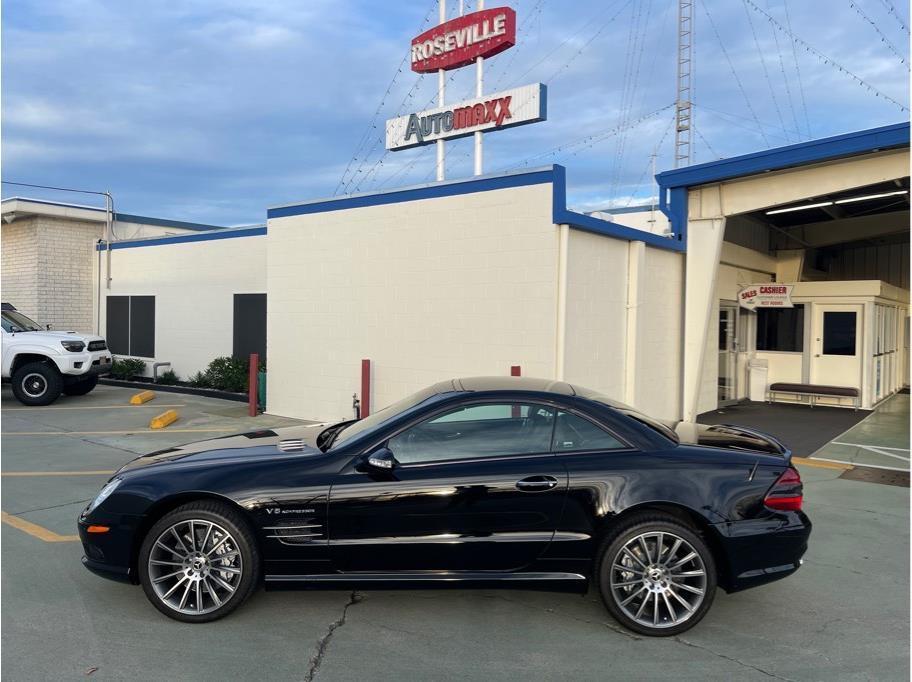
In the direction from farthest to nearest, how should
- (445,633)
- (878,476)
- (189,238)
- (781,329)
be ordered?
(189,238)
(781,329)
(878,476)
(445,633)

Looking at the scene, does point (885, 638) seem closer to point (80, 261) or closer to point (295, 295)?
point (295, 295)

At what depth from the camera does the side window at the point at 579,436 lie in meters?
4.30

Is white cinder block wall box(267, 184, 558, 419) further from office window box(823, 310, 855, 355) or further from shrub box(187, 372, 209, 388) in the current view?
office window box(823, 310, 855, 355)

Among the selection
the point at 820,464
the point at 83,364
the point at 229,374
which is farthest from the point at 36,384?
the point at 820,464

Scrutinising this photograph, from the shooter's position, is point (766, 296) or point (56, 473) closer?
point (56, 473)

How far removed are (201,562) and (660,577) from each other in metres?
2.69

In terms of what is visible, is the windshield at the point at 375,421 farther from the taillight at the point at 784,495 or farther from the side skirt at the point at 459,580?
the taillight at the point at 784,495

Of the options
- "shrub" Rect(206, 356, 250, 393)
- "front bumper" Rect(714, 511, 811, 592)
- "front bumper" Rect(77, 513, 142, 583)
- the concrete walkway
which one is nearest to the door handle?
"front bumper" Rect(714, 511, 811, 592)

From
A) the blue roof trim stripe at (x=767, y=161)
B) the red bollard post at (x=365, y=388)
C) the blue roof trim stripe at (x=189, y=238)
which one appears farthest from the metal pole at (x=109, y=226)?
the blue roof trim stripe at (x=767, y=161)

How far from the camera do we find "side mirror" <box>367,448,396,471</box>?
4105 mm

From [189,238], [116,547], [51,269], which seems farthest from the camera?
[51,269]

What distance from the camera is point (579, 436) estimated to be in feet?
14.2

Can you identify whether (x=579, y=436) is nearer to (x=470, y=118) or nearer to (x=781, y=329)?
(x=470, y=118)

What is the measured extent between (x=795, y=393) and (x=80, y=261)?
60.6 ft
